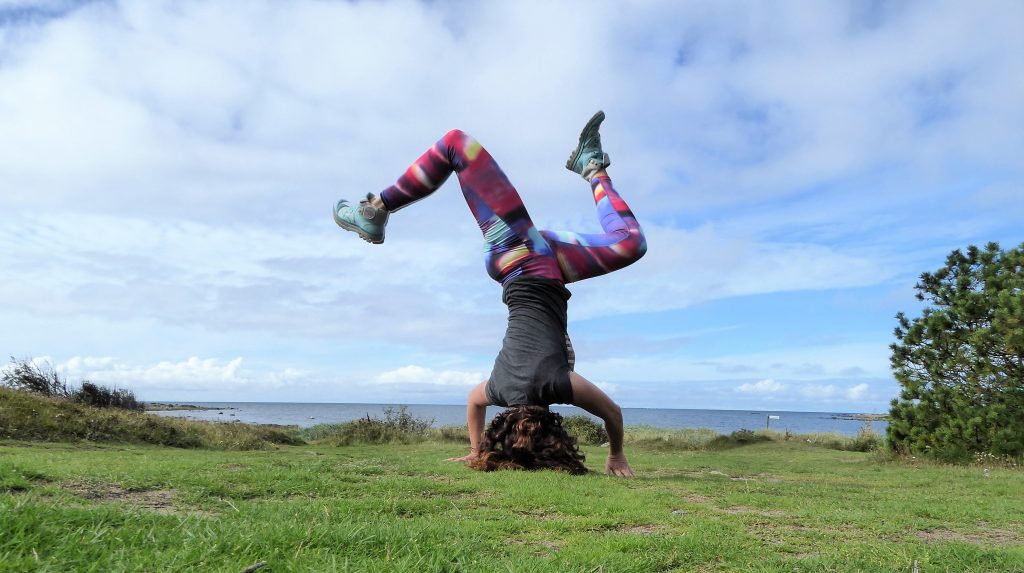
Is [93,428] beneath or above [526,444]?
beneath

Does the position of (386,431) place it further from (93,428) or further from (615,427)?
(615,427)

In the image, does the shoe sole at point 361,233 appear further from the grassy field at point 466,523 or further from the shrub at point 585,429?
the shrub at point 585,429

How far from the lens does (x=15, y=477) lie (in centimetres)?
341

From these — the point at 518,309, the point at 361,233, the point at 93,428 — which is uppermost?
the point at 361,233

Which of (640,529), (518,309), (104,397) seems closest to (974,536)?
(640,529)

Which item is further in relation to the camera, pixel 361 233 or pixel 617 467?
pixel 617 467

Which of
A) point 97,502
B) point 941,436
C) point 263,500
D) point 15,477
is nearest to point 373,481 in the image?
point 263,500

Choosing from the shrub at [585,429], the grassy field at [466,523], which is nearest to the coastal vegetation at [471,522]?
the grassy field at [466,523]

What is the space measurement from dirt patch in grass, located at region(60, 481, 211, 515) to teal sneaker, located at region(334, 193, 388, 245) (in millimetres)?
2724

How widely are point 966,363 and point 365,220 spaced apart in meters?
9.79

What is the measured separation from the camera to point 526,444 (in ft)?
18.6

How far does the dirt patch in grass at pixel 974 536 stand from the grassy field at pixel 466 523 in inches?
0.6

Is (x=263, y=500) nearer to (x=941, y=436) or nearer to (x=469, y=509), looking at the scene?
(x=469, y=509)

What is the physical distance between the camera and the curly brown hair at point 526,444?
5.64 m
